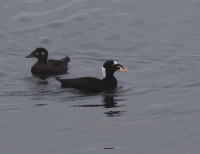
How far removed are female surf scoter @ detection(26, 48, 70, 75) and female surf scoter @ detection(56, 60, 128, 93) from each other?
2.35 meters

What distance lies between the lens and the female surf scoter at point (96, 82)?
1920 centimetres

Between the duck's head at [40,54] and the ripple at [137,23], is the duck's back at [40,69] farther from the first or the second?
the ripple at [137,23]

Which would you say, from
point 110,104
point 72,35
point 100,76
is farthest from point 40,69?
point 72,35

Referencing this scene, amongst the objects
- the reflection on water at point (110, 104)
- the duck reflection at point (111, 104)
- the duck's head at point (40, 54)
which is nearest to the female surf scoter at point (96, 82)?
the reflection on water at point (110, 104)

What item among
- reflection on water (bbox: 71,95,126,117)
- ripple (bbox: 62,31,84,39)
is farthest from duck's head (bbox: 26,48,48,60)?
ripple (bbox: 62,31,84,39)

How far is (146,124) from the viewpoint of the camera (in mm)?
14930

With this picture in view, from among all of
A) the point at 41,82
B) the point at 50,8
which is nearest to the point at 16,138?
the point at 41,82

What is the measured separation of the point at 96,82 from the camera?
63.8ft

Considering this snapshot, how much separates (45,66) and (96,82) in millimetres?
3483

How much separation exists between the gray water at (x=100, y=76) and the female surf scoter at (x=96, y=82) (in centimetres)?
26

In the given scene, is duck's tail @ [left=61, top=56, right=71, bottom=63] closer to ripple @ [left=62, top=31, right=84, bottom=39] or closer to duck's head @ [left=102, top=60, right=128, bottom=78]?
duck's head @ [left=102, top=60, right=128, bottom=78]

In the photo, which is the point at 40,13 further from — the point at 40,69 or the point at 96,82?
the point at 96,82

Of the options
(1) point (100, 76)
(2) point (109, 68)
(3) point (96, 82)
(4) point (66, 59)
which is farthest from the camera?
(4) point (66, 59)

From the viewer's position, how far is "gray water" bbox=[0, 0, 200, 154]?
1372 cm
